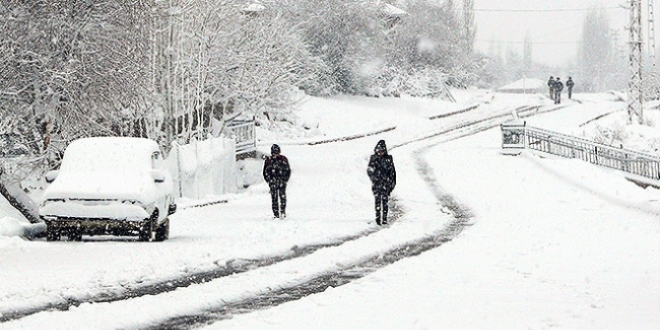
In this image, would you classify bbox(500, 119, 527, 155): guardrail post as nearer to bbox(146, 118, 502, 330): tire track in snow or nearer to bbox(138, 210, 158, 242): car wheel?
bbox(146, 118, 502, 330): tire track in snow

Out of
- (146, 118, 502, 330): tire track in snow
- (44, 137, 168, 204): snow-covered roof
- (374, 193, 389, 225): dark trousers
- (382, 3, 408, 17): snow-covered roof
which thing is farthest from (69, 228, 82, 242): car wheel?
(382, 3, 408, 17): snow-covered roof

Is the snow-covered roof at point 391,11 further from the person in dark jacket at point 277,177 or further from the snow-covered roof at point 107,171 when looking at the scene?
the snow-covered roof at point 107,171

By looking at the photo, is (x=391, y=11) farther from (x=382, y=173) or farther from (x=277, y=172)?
(x=382, y=173)

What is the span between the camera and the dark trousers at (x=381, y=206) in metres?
18.2

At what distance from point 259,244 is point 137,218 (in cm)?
206

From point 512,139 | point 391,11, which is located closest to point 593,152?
point 512,139

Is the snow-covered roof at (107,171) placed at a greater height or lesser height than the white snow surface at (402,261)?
greater

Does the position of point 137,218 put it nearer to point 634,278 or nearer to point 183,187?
point 634,278

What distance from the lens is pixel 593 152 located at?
32844 mm

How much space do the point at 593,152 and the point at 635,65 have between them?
49.2 ft

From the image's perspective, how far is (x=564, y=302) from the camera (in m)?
9.21

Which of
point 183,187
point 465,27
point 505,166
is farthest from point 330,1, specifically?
point 465,27

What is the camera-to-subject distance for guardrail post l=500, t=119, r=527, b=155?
113ft

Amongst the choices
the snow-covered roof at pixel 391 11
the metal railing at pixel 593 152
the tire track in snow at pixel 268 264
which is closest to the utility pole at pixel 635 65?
the metal railing at pixel 593 152
